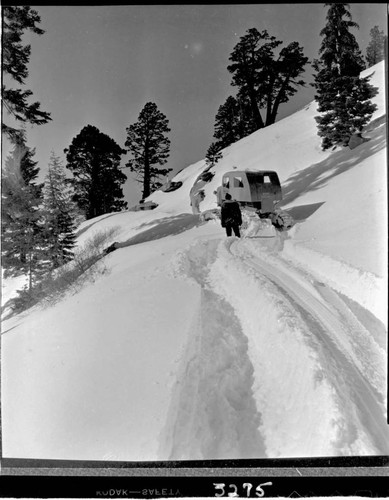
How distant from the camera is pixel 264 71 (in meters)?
2.11

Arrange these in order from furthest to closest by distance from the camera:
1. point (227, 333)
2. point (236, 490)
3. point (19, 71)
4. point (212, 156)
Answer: point (212, 156)
point (19, 71)
point (227, 333)
point (236, 490)

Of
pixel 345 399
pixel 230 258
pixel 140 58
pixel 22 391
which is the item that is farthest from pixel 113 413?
pixel 140 58

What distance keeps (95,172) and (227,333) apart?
1.40 meters

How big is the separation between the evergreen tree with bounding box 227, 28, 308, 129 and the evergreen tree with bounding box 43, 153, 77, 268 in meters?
1.36

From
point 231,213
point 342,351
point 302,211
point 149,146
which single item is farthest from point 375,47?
point 342,351

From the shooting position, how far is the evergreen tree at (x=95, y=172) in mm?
2105

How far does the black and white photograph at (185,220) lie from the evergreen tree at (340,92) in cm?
1

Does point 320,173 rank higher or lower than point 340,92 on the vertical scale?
lower

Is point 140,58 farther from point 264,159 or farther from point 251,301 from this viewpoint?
point 251,301

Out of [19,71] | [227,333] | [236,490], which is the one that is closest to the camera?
[236,490]

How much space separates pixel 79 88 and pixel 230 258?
59.5 inches

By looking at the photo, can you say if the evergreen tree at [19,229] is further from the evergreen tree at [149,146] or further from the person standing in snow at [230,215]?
the person standing in snow at [230,215]

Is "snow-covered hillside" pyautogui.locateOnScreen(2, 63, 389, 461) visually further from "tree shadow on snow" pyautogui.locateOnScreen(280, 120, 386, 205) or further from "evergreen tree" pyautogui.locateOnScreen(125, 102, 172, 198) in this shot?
"evergreen tree" pyautogui.locateOnScreen(125, 102, 172, 198)

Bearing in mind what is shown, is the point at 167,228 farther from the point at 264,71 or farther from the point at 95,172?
the point at 264,71
